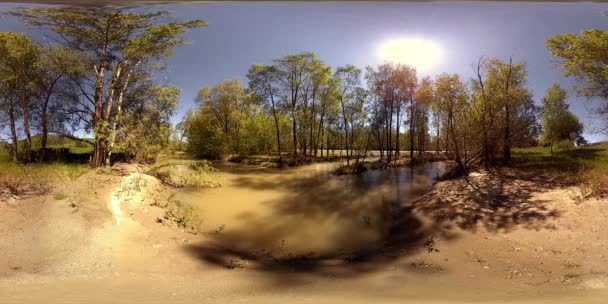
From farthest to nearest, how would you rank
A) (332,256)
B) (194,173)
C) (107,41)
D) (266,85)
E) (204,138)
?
(194,173)
(204,138)
(107,41)
(266,85)
(332,256)

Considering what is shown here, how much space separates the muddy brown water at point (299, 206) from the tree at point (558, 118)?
35.5 inches

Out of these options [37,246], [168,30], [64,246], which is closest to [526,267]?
[168,30]

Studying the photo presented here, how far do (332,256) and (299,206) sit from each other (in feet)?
1.33

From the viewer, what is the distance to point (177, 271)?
73.0 inches

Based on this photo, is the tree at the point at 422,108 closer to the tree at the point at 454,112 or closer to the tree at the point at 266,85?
the tree at the point at 454,112

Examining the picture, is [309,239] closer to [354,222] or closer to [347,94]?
→ [354,222]

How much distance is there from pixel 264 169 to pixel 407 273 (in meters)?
1.19

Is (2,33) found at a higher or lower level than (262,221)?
higher

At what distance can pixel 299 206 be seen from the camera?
2.20 metres

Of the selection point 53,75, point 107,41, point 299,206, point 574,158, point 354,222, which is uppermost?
point 107,41

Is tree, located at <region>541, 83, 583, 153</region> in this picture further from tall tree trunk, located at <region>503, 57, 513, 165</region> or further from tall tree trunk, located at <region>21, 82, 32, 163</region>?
tall tree trunk, located at <region>21, 82, 32, 163</region>

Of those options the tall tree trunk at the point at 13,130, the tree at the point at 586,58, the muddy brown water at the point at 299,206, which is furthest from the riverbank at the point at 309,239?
the tree at the point at 586,58

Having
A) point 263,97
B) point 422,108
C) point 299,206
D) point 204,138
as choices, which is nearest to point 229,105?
point 263,97

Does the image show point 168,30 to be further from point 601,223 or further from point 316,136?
point 601,223
